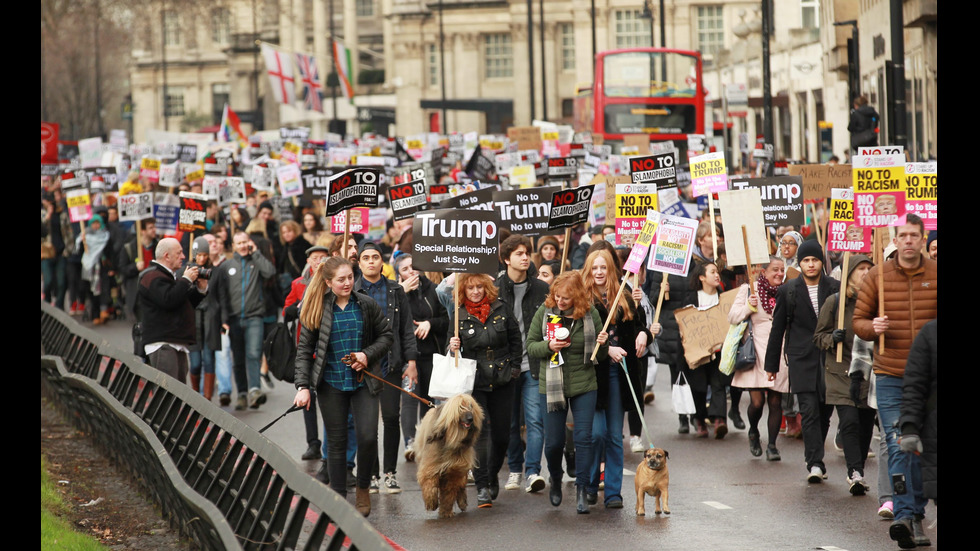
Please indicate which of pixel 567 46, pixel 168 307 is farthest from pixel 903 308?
pixel 567 46

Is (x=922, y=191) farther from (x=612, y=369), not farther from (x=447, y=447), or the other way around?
(x=447, y=447)

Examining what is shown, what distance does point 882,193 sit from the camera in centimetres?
996

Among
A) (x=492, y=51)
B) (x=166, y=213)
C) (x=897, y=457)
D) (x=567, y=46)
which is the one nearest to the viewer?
(x=897, y=457)

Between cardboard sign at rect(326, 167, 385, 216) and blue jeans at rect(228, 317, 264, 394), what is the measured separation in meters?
2.76

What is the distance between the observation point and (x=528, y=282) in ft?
33.8

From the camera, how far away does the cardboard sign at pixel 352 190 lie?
38.1 ft

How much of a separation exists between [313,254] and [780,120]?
46.0 m

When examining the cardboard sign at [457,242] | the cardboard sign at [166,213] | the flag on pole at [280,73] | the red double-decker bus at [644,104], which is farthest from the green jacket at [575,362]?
the flag on pole at [280,73]

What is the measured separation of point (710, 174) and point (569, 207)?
2.54m

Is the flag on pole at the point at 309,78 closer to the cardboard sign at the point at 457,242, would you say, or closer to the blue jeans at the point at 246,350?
the blue jeans at the point at 246,350

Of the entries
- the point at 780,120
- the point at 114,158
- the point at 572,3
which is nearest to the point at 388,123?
the point at 572,3

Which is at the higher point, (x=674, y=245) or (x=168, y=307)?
(x=674, y=245)

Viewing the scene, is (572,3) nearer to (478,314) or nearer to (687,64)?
(687,64)

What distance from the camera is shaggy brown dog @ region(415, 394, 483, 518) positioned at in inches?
357
